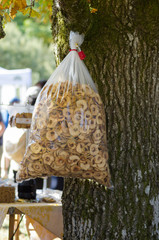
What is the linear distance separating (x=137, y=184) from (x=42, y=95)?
29.4 inches

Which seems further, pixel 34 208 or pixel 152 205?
pixel 34 208

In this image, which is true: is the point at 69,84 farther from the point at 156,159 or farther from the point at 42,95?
the point at 156,159

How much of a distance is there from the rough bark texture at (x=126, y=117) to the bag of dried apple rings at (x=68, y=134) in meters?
0.26

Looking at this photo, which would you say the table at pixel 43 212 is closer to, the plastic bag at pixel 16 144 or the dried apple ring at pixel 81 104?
the plastic bag at pixel 16 144

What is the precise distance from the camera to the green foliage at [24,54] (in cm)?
2245

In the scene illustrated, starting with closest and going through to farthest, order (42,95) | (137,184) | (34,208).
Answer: (42,95) → (137,184) → (34,208)

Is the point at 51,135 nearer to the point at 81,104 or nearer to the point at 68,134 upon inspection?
the point at 68,134

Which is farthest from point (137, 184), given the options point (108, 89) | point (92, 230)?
point (108, 89)

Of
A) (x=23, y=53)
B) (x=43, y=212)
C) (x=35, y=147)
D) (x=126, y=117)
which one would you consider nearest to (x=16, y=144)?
(x=43, y=212)

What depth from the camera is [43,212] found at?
120 inches

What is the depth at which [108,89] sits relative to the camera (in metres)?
2.41

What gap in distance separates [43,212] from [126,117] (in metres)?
1.10

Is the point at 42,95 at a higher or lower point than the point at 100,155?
higher

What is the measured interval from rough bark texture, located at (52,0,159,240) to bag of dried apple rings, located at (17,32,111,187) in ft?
0.86
